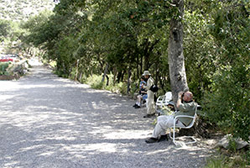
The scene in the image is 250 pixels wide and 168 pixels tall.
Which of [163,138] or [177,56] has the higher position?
[177,56]

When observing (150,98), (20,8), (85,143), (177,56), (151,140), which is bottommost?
(85,143)

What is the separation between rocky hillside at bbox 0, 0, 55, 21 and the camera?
550ft

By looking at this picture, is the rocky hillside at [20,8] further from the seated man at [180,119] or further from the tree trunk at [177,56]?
the seated man at [180,119]

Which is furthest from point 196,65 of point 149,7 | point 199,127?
point 149,7

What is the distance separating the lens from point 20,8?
18388cm

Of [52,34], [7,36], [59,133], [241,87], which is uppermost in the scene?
[7,36]

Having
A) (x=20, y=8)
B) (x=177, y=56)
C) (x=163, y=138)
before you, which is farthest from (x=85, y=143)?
(x=20, y=8)

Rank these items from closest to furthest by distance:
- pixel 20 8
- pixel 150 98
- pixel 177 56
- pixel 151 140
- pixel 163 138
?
pixel 151 140, pixel 163 138, pixel 177 56, pixel 150 98, pixel 20 8

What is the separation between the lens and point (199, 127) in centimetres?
686

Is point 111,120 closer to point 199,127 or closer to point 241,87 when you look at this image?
point 199,127

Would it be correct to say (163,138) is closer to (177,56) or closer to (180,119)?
(180,119)

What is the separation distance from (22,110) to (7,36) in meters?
99.1

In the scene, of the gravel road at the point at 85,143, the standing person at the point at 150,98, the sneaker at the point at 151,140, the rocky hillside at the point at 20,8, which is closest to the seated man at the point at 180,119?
the sneaker at the point at 151,140

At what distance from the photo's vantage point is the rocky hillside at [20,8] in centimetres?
16750
